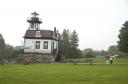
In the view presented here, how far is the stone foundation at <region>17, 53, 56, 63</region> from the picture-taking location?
5644 cm

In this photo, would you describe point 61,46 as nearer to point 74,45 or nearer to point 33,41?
point 74,45

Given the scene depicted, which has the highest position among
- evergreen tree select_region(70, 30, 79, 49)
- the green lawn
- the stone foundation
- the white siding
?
evergreen tree select_region(70, 30, 79, 49)

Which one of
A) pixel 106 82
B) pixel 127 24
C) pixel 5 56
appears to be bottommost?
pixel 106 82

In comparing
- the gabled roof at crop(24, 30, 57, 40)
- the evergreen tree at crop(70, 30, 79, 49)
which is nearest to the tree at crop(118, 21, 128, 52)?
the gabled roof at crop(24, 30, 57, 40)

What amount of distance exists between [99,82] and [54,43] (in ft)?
142

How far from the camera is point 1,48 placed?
1839 cm

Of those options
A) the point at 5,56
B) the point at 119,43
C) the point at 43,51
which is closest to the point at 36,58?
the point at 43,51

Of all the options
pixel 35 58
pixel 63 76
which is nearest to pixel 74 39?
pixel 35 58

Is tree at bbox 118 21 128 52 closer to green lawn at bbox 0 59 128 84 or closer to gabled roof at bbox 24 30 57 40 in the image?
gabled roof at bbox 24 30 57 40

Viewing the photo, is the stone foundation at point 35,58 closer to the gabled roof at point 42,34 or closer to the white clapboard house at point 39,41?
the white clapboard house at point 39,41

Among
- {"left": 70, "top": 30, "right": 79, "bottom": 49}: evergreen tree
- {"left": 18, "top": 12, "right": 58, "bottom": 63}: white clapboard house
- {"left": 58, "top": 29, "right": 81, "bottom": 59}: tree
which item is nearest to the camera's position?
{"left": 18, "top": 12, "right": 58, "bottom": 63}: white clapboard house

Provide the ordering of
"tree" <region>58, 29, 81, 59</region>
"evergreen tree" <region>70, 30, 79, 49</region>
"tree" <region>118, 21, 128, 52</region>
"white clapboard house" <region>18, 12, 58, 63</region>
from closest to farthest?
"white clapboard house" <region>18, 12, 58, 63</region>, "tree" <region>118, 21, 128, 52</region>, "tree" <region>58, 29, 81, 59</region>, "evergreen tree" <region>70, 30, 79, 49</region>

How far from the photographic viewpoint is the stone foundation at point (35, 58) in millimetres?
56438

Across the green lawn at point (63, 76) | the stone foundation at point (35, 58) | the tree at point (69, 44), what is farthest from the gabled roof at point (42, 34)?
the green lawn at point (63, 76)
